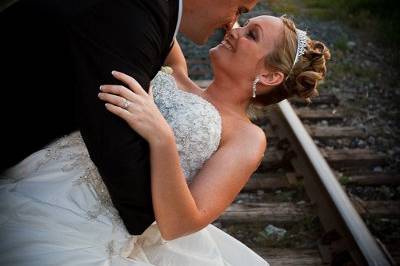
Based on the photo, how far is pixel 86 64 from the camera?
2.14 meters

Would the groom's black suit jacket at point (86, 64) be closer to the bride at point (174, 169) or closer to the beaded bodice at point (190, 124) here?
the bride at point (174, 169)

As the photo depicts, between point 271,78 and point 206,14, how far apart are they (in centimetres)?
51

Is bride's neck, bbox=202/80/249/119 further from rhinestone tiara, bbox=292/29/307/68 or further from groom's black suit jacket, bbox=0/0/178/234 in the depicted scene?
groom's black suit jacket, bbox=0/0/178/234

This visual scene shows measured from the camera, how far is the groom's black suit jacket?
84.3 inches

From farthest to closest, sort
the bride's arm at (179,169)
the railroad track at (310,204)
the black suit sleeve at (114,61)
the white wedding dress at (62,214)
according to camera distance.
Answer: the railroad track at (310,204) → the white wedding dress at (62,214) → the bride's arm at (179,169) → the black suit sleeve at (114,61)

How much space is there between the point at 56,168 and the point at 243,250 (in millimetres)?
1093

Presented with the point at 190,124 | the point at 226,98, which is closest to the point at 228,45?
the point at 226,98

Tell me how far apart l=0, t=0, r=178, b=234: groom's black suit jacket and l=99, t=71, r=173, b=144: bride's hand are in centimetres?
2

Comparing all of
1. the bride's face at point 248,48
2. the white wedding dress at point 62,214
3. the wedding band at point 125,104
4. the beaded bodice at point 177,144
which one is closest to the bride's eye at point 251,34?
the bride's face at point 248,48

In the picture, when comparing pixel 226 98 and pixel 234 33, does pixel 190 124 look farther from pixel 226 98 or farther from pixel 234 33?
pixel 234 33

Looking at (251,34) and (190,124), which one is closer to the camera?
(190,124)

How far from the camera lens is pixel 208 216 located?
264 cm

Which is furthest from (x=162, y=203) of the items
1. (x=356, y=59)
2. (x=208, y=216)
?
(x=356, y=59)

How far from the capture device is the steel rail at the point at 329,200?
13.4 feet
